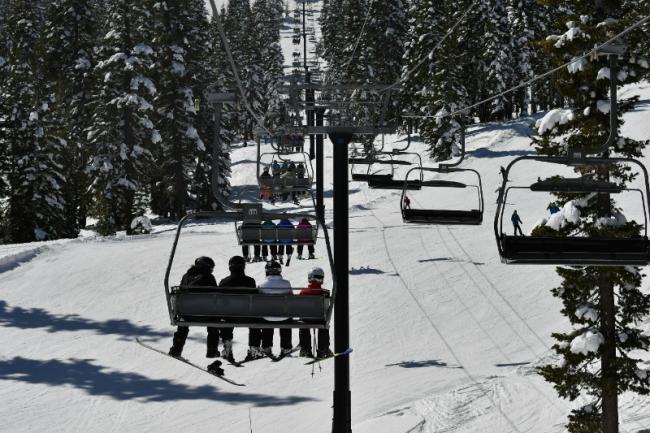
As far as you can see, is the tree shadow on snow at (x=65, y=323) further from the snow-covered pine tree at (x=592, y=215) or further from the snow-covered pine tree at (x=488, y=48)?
the snow-covered pine tree at (x=488, y=48)

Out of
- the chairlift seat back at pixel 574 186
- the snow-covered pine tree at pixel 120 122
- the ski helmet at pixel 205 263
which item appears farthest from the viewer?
the snow-covered pine tree at pixel 120 122

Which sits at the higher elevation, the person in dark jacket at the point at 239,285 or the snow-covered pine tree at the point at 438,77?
the snow-covered pine tree at the point at 438,77

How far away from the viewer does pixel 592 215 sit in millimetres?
15414

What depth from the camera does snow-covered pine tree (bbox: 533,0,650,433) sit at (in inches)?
594

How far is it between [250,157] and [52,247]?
4036 centimetres

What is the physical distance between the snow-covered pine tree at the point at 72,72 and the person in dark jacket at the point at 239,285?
117 ft

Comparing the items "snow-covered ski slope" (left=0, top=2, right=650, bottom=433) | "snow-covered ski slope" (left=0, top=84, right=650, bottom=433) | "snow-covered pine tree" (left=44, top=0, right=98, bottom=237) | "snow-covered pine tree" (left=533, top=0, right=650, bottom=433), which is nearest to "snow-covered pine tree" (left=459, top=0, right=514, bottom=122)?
"snow-covered pine tree" (left=44, top=0, right=98, bottom=237)

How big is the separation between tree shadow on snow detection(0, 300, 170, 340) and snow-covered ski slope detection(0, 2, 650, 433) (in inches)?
2.4

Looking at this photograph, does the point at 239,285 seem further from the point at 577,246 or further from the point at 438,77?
the point at 438,77

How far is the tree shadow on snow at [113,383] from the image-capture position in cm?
1903

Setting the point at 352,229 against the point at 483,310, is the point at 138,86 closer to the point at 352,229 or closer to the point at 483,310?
the point at 352,229

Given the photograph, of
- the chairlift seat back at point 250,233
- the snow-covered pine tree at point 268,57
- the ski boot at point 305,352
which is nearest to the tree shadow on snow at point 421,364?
the chairlift seat back at point 250,233

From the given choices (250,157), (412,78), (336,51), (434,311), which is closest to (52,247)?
(434,311)

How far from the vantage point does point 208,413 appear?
18141 mm
